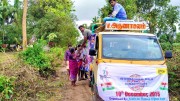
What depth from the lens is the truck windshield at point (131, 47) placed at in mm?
8375

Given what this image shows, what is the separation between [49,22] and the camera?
3888cm

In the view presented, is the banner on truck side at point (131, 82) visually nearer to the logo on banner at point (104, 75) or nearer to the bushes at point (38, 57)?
the logo on banner at point (104, 75)

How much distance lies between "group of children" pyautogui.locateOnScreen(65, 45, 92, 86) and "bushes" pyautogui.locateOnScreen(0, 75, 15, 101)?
406cm

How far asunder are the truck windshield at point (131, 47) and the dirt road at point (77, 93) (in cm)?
262

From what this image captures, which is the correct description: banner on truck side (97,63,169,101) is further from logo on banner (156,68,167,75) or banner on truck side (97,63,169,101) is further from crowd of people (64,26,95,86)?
crowd of people (64,26,95,86)

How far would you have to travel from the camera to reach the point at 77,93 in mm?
11633

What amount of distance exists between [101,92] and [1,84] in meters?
2.77

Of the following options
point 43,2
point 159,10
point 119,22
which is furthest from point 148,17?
point 119,22

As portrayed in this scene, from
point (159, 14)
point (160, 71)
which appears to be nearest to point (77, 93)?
point (160, 71)

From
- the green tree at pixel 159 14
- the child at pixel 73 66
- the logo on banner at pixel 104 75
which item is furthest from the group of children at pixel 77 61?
the green tree at pixel 159 14

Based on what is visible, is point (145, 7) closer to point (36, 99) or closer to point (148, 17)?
point (148, 17)

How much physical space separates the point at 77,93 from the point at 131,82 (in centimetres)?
400

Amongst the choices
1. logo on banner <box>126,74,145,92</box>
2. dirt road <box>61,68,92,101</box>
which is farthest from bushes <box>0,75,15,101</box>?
logo on banner <box>126,74,145,92</box>

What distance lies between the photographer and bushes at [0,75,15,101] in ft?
28.5
